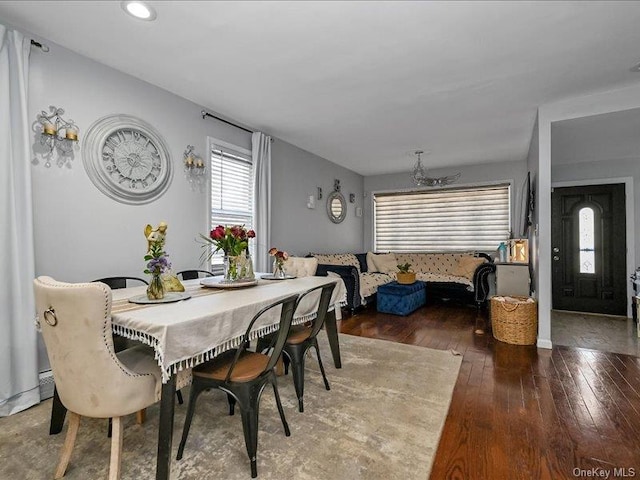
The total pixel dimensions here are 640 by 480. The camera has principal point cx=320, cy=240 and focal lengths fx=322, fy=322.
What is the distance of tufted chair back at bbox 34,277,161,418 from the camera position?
133 centimetres

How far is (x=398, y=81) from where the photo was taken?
299cm

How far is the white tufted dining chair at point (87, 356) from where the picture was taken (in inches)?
52.5

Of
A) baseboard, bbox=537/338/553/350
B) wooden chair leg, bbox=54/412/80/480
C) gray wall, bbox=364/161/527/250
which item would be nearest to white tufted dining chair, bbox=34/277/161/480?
wooden chair leg, bbox=54/412/80/480

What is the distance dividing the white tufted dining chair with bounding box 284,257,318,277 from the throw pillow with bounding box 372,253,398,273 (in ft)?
10.9

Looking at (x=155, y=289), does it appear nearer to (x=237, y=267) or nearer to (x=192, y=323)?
(x=192, y=323)

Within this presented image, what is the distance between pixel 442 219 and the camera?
6.55m

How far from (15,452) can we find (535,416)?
10.0 ft

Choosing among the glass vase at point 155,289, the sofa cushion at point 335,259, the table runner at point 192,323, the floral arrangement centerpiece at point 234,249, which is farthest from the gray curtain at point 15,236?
the sofa cushion at point 335,259

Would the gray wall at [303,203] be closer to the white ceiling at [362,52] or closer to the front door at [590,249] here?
the white ceiling at [362,52]

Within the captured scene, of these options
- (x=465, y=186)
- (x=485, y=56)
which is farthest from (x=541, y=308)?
(x=465, y=186)

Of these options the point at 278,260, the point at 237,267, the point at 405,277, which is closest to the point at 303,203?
the point at 405,277

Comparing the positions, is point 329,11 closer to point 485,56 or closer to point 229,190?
point 485,56

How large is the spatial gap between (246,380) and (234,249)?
3.42 feet

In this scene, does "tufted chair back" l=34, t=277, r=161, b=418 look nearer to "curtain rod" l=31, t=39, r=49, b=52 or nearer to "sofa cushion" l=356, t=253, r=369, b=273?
"curtain rod" l=31, t=39, r=49, b=52
